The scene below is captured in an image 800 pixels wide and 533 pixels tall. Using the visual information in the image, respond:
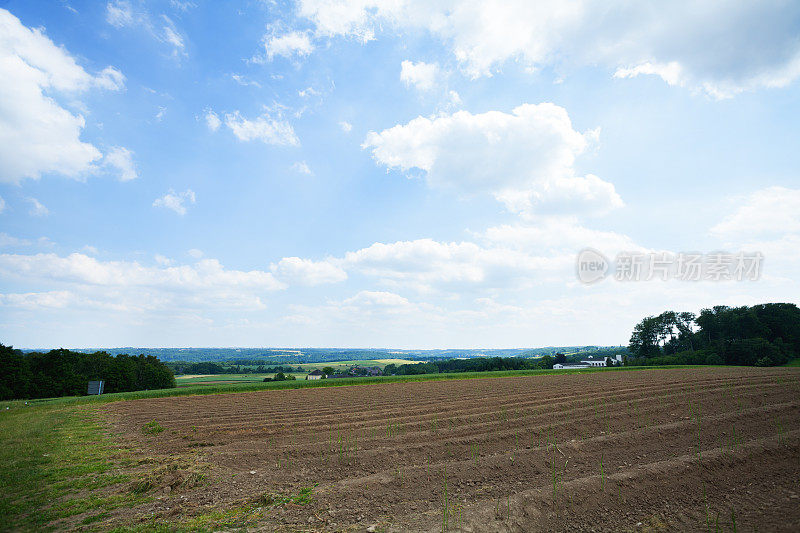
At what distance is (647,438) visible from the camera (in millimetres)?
12047

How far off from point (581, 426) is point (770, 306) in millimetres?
113074

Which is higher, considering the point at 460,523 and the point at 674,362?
the point at 460,523

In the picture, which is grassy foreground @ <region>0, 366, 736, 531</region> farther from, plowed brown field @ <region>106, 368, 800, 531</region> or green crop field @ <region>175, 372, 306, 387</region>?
green crop field @ <region>175, 372, 306, 387</region>

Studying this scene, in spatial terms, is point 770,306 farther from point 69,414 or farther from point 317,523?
point 69,414

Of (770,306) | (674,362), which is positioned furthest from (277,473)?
(770,306)

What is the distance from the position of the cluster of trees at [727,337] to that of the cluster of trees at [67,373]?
363 feet

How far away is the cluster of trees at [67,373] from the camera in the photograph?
50031mm

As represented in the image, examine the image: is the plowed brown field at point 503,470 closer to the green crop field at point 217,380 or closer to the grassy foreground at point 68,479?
the grassy foreground at point 68,479

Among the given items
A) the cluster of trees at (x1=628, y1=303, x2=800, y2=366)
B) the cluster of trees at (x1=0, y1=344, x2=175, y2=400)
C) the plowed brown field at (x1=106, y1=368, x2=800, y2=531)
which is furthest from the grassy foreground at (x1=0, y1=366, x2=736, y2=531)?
the cluster of trees at (x1=628, y1=303, x2=800, y2=366)

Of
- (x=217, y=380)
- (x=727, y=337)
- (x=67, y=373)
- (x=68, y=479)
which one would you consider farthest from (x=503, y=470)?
(x=727, y=337)

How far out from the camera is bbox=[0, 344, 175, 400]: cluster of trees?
50031 mm

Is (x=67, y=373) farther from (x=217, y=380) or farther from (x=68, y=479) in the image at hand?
(x=68, y=479)

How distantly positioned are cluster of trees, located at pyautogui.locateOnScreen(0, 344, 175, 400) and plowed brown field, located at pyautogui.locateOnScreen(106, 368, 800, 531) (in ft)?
171

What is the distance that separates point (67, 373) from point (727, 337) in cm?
14065
